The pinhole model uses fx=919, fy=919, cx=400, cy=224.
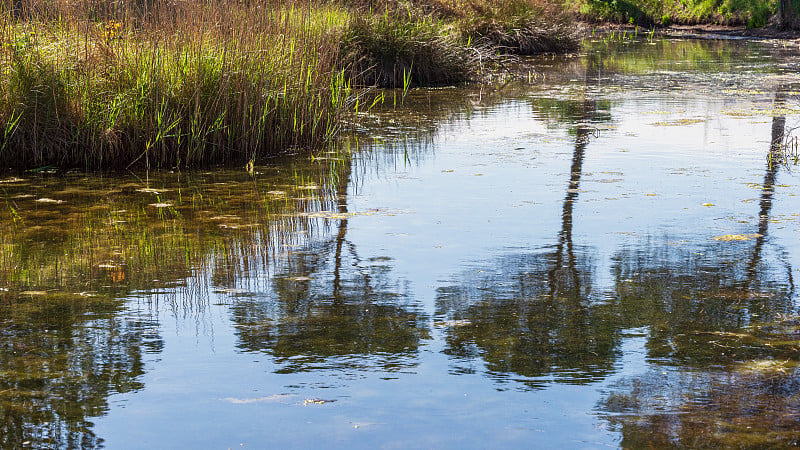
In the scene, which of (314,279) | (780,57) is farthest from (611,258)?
(780,57)

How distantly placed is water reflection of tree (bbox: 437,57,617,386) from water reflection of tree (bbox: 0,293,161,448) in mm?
1257

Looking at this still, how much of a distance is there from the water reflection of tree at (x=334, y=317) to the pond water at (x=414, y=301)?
0.01 meters

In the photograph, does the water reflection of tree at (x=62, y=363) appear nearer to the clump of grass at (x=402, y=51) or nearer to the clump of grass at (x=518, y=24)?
the clump of grass at (x=402, y=51)

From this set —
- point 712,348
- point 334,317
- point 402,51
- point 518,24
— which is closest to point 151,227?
point 334,317

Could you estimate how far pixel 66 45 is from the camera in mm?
7164

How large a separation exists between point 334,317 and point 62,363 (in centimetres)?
110

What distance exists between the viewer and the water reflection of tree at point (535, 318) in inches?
133

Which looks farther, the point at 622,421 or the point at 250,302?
the point at 250,302

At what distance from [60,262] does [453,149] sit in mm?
4194

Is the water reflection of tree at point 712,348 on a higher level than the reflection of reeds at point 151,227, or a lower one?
lower

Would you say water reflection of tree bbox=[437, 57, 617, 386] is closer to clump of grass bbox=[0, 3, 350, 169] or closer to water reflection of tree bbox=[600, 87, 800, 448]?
water reflection of tree bbox=[600, 87, 800, 448]

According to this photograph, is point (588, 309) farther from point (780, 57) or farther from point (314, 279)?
point (780, 57)

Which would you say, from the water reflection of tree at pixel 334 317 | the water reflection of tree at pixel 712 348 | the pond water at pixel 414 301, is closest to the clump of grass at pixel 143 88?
the pond water at pixel 414 301

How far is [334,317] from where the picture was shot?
154 inches
